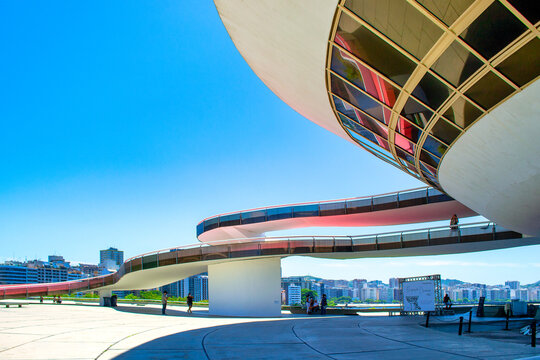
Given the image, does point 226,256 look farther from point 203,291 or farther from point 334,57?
point 203,291

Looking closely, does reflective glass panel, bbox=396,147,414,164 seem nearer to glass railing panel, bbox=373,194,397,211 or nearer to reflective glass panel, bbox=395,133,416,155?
reflective glass panel, bbox=395,133,416,155

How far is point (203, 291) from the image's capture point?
18625 centimetres

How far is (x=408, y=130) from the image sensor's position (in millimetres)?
10305

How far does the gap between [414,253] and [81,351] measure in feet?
76.3

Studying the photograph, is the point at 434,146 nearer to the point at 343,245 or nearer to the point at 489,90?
the point at 489,90

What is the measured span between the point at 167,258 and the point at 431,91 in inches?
914

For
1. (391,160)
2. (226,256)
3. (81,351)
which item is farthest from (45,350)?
(226,256)

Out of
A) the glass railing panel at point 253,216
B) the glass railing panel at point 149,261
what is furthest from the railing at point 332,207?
the glass railing panel at point 149,261

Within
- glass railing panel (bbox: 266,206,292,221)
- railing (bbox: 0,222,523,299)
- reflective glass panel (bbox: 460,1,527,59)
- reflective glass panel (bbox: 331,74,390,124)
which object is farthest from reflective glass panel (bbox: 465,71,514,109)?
glass railing panel (bbox: 266,206,292,221)

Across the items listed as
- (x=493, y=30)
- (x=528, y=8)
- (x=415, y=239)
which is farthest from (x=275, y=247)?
(x=528, y=8)

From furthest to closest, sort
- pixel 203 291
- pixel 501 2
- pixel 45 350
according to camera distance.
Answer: pixel 203 291
pixel 45 350
pixel 501 2

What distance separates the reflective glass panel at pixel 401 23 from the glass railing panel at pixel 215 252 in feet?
67.2

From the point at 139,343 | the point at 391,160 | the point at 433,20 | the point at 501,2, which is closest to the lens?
the point at 501,2

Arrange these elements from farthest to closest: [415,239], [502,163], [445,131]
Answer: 1. [415,239]
2. [502,163]
3. [445,131]
